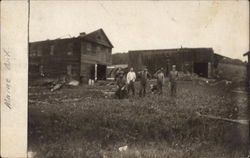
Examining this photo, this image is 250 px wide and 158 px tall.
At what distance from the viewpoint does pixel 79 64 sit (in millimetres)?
2646

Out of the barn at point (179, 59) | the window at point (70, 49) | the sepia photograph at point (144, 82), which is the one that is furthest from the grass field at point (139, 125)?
the window at point (70, 49)

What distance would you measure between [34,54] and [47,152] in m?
0.82

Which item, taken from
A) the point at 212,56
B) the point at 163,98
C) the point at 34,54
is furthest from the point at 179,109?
the point at 34,54

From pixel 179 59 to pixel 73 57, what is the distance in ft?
3.04

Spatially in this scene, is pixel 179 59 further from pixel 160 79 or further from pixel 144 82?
pixel 144 82

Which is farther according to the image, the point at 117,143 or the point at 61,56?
the point at 61,56

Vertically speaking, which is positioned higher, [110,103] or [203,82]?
[203,82]

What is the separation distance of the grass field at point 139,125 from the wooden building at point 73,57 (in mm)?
170

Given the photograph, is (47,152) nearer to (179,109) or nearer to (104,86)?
(104,86)

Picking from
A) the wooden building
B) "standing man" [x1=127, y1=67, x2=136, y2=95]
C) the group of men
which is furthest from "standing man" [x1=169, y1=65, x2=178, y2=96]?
the wooden building

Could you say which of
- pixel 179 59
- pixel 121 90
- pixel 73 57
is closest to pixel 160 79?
pixel 179 59

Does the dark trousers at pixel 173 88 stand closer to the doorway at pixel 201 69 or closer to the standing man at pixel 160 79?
the standing man at pixel 160 79

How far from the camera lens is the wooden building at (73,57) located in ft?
8.34

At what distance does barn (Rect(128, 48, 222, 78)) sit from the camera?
252 cm
